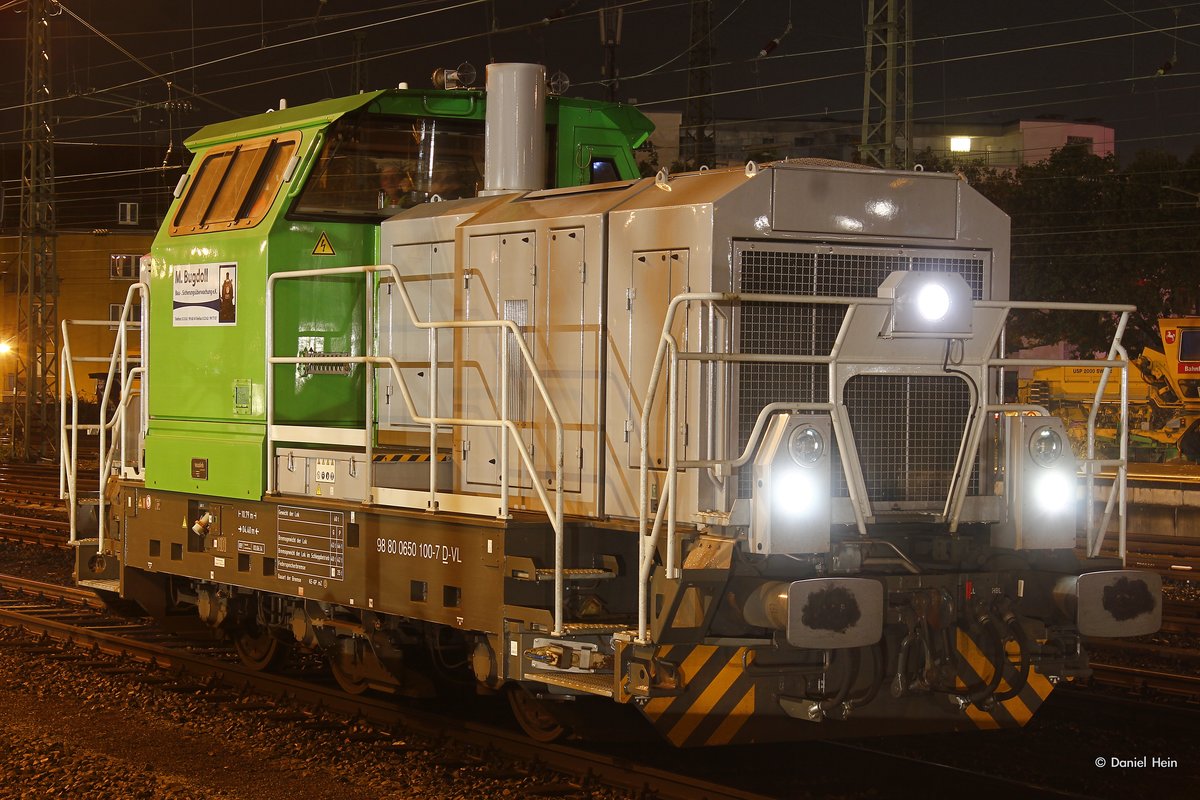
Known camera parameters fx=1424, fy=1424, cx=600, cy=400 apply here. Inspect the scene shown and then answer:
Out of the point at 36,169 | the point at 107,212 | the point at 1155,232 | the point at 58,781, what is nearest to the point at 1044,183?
the point at 1155,232

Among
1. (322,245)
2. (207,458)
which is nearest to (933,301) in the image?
(322,245)

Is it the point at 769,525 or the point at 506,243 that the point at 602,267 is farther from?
the point at 769,525

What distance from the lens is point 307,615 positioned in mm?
8336

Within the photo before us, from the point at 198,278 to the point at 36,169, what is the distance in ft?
76.1

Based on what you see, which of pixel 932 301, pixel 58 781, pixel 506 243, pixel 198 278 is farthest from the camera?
pixel 198 278

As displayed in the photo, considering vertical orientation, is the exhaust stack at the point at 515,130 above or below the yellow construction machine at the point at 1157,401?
above

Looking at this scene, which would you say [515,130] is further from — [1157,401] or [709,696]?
[1157,401]

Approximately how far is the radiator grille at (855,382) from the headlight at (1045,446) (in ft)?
1.52

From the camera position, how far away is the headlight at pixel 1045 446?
643 centimetres

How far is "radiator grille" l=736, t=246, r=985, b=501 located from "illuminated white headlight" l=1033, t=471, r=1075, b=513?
0.45 m

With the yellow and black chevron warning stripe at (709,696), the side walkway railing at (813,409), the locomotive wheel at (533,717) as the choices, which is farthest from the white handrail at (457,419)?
the locomotive wheel at (533,717)

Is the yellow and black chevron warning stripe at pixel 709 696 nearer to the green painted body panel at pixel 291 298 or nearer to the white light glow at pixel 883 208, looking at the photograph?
the white light glow at pixel 883 208

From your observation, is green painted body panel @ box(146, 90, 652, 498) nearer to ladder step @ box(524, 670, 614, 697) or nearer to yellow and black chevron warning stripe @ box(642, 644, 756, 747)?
ladder step @ box(524, 670, 614, 697)

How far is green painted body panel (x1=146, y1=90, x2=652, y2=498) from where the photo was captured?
820cm
